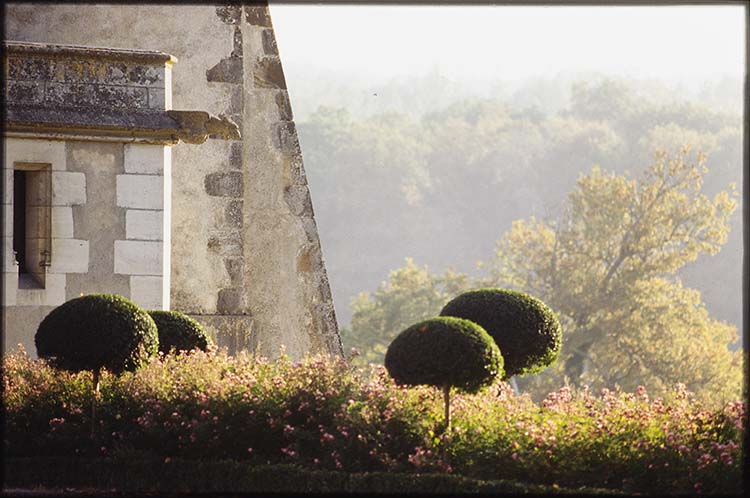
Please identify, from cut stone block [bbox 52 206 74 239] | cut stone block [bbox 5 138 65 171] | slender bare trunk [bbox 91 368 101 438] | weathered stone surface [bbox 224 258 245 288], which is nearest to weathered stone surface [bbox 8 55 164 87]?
cut stone block [bbox 5 138 65 171]

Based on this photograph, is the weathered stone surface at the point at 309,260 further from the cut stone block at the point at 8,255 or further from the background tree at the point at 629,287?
the background tree at the point at 629,287

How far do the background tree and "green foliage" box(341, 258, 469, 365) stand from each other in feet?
6.34

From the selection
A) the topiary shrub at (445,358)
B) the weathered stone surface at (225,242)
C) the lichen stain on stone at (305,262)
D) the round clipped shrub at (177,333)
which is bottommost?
the topiary shrub at (445,358)

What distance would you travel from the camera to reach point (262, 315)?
1359 cm

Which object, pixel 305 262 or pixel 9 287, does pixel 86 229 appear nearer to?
pixel 9 287

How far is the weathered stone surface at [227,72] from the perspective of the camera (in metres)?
13.4

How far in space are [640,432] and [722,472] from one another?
1.87 ft

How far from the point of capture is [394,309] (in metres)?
37.9

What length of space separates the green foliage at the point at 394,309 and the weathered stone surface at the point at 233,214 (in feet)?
75.1

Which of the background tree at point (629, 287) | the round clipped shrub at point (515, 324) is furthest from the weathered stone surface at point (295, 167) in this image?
the background tree at point (629, 287)

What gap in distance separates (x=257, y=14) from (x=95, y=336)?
5.25m

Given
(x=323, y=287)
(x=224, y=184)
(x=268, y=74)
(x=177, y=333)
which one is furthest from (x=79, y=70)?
(x=323, y=287)

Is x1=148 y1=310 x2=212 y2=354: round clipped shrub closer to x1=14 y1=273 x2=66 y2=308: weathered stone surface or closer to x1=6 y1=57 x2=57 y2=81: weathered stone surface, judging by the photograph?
x1=14 y1=273 x2=66 y2=308: weathered stone surface

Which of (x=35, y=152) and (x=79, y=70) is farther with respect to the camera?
(x=79, y=70)
